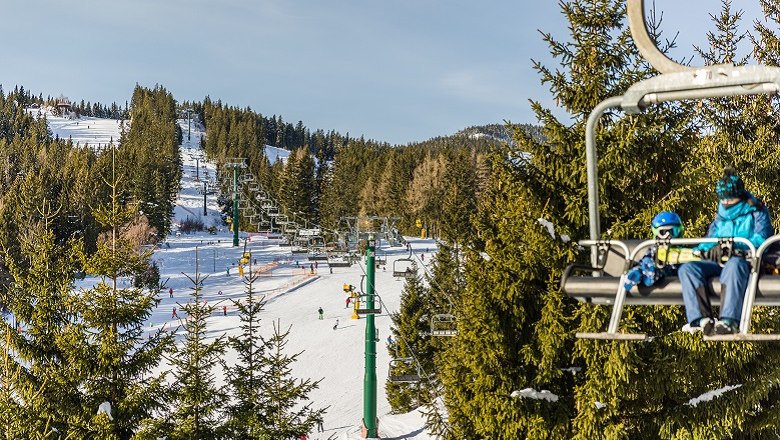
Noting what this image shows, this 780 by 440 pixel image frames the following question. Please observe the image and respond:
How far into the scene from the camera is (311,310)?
4988 centimetres

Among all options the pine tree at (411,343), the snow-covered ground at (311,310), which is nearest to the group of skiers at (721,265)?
→ the snow-covered ground at (311,310)

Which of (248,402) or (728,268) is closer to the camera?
(728,268)

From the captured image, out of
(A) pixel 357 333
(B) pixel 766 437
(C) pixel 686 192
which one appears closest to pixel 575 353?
(C) pixel 686 192

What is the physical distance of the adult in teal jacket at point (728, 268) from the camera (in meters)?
3.89

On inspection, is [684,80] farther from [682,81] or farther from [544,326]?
[544,326]

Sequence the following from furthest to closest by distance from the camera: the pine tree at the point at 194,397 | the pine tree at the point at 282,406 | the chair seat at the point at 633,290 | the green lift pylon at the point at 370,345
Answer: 1. the green lift pylon at the point at 370,345
2. the pine tree at the point at 282,406
3. the pine tree at the point at 194,397
4. the chair seat at the point at 633,290

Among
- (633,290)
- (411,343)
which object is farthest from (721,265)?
(411,343)

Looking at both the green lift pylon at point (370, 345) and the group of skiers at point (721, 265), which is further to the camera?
the green lift pylon at point (370, 345)

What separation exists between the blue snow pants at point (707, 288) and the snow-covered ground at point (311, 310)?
38.1 ft

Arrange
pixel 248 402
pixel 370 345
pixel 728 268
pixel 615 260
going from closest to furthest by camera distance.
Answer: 1. pixel 728 268
2. pixel 615 260
3. pixel 248 402
4. pixel 370 345

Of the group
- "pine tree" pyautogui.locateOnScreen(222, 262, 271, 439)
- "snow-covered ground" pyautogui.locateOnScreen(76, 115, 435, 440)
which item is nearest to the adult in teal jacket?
"pine tree" pyautogui.locateOnScreen(222, 262, 271, 439)

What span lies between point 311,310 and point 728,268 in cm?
4709

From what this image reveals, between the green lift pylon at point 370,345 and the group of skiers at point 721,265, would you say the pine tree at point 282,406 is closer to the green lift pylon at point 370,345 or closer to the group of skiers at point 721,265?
the green lift pylon at point 370,345

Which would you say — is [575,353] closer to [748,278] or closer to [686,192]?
[686,192]
